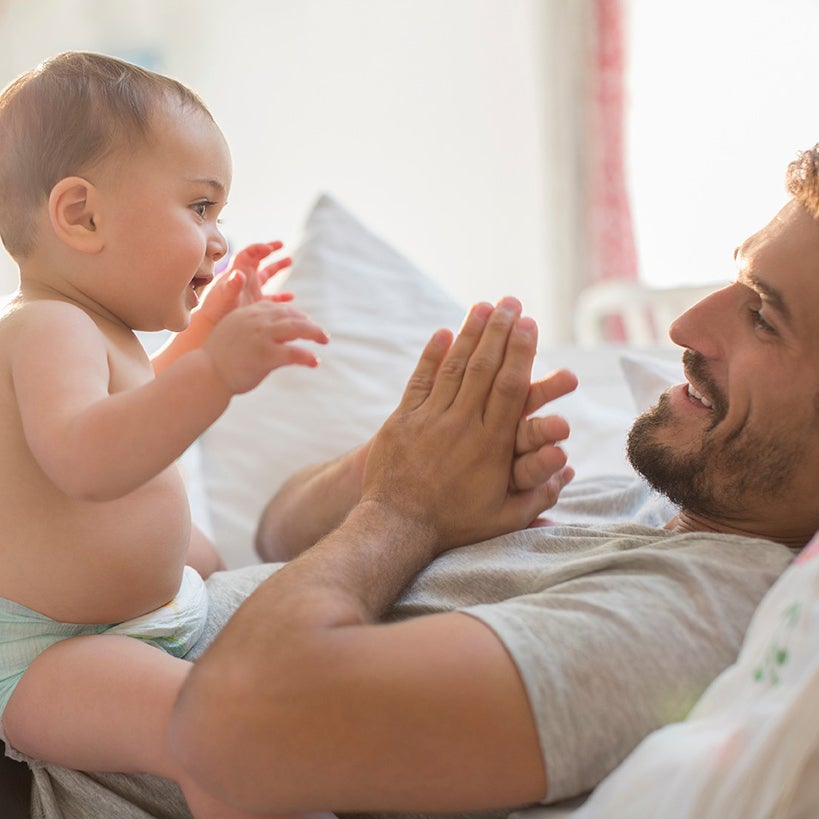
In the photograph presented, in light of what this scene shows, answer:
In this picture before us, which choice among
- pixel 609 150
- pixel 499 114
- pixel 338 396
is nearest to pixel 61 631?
pixel 338 396

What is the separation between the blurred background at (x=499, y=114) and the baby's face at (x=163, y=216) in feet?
8.42

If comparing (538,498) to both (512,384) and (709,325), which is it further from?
(709,325)

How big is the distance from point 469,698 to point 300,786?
0.47 feet

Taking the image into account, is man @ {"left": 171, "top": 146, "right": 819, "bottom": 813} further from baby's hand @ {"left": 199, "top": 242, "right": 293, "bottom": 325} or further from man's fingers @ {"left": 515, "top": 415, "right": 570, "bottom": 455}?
baby's hand @ {"left": 199, "top": 242, "right": 293, "bottom": 325}

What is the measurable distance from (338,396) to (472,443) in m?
0.66

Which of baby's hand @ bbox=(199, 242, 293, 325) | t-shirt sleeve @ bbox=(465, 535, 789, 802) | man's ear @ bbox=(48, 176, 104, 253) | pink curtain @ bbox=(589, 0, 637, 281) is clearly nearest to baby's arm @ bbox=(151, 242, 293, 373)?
baby's hand @ bbox=(199, 242, 293, 325)

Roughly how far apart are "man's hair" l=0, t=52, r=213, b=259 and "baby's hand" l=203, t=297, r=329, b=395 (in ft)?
0.80

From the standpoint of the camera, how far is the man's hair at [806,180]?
101 cm

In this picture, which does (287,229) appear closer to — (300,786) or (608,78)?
(608,78)

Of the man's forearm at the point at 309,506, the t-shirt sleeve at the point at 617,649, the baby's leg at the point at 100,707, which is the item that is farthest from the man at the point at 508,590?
the man's forearm at the point at 309,506

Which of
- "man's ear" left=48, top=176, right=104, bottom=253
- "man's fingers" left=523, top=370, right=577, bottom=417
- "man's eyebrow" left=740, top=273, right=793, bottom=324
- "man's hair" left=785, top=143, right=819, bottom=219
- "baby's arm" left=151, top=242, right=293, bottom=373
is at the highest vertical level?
"man's hair" left=785, top=143, right=819, bottom=219

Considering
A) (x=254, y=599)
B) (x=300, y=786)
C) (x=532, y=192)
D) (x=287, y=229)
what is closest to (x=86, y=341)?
(x=254, y=599)

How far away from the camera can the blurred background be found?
3391 millimetres

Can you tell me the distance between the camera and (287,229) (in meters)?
3.70
